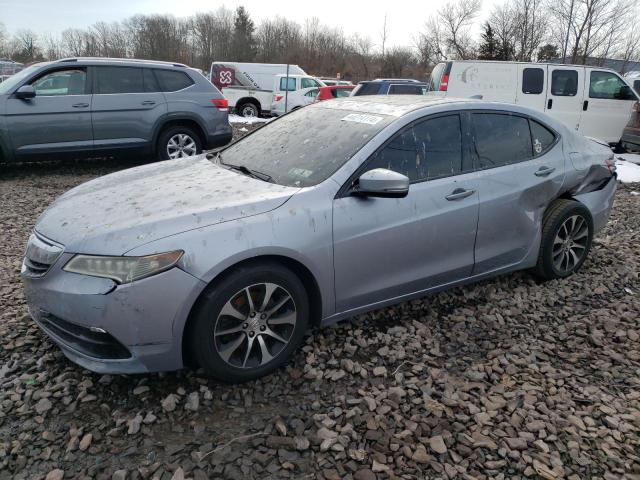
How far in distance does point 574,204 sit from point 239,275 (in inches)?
114

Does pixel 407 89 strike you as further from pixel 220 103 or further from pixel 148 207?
pixel 148 207

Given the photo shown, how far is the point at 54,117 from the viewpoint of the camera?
695cm

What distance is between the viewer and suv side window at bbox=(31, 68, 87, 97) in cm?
696

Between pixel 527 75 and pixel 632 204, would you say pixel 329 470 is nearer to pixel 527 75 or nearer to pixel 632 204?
pixel 632 204

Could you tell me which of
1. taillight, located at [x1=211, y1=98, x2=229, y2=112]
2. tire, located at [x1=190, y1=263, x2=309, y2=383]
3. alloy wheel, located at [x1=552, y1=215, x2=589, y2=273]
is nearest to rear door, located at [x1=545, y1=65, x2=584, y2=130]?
taillight, located at [x1=211, y1=98, x2=229, y2=112]

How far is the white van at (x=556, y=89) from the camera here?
10.5 m

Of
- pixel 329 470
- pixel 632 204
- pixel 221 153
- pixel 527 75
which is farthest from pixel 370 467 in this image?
pixel 527 75

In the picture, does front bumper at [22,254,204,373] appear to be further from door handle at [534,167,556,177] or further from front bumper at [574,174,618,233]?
front bumper at [574,174,618,233]

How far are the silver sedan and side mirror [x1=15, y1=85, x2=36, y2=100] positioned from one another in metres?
4.49

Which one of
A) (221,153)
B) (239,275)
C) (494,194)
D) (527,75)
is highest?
(527,75)

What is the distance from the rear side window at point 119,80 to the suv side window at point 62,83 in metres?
0.22

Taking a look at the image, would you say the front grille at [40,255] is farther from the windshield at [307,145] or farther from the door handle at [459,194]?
the door handle at [459,194]

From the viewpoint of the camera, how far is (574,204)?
12.9 ft

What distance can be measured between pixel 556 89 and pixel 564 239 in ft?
26.7
